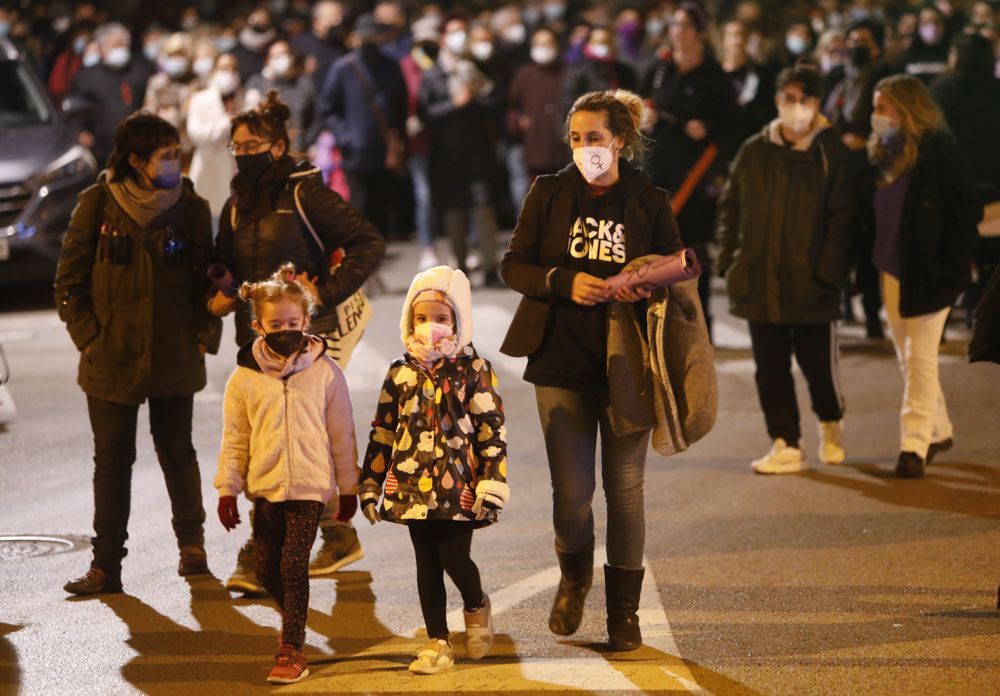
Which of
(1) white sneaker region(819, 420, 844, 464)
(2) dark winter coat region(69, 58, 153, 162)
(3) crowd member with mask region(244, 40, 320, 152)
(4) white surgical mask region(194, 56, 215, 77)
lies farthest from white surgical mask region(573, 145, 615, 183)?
(2) dark winter coat region(69, 58, 153, 162)

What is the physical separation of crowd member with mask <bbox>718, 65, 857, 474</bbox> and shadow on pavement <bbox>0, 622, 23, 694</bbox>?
4148 mm

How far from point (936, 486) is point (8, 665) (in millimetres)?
4740

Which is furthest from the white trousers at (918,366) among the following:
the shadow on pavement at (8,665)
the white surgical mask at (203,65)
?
the white surgical mask at (203,65)

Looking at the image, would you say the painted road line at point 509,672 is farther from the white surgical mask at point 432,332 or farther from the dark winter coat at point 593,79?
the dark winter coat at point 593,79

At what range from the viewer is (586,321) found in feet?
21.2

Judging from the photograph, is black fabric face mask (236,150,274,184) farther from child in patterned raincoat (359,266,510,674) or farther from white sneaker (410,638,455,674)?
white sneaker (410,638,455,674)

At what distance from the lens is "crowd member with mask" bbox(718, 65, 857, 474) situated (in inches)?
361

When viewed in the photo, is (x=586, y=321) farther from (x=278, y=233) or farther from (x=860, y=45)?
(x=860, y=45)

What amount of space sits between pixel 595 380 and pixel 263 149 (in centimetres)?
187

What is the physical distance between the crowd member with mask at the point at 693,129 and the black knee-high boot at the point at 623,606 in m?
6.53

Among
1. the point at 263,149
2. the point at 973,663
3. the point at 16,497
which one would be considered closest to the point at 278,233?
the point at 263,149

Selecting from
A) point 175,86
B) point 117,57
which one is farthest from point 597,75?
point 117,57

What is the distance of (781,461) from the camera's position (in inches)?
367

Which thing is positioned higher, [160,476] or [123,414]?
[123,414]
